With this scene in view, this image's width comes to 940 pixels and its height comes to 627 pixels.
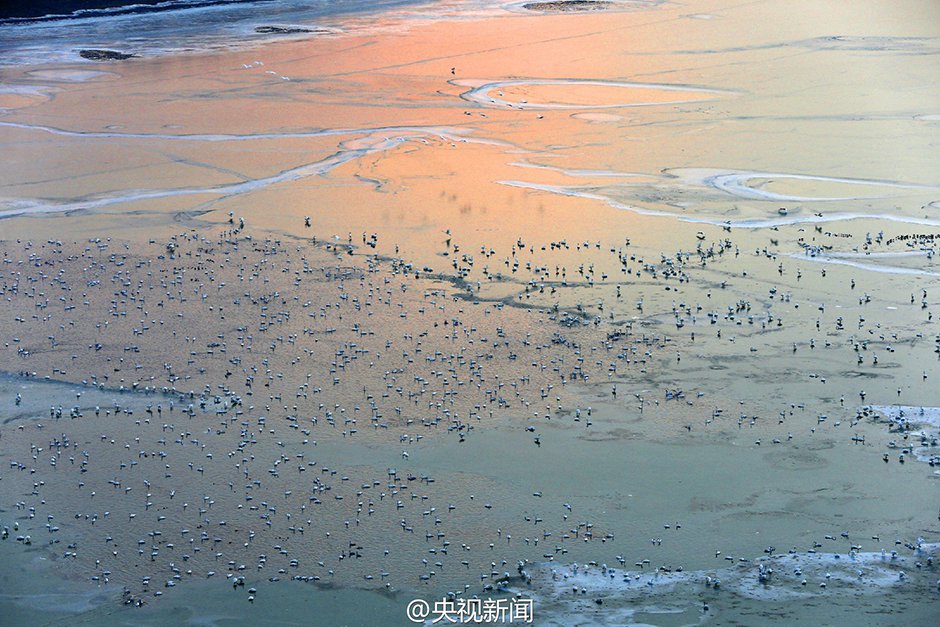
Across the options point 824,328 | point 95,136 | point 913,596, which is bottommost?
point 913,596

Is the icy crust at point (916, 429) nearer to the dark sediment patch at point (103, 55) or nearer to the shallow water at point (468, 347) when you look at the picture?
the shallow water at point (468, 347)

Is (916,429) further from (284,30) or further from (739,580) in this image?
(284,30)

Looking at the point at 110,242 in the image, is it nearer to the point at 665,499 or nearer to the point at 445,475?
the point at 445,475

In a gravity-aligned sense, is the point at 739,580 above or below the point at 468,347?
below

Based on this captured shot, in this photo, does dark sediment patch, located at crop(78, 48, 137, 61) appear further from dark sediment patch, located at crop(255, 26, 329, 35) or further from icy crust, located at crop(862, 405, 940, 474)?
icy crust, located at crop(862, 405, 940, 474)

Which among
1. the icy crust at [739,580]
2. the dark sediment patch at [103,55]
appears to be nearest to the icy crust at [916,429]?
the icy crust at [739,580]

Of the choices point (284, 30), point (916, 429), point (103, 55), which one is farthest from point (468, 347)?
point (284, 30)

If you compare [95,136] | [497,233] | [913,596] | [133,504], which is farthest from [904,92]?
[133,504]

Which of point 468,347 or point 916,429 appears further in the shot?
point 468,347

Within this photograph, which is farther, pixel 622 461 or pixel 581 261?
pixel 581 261
